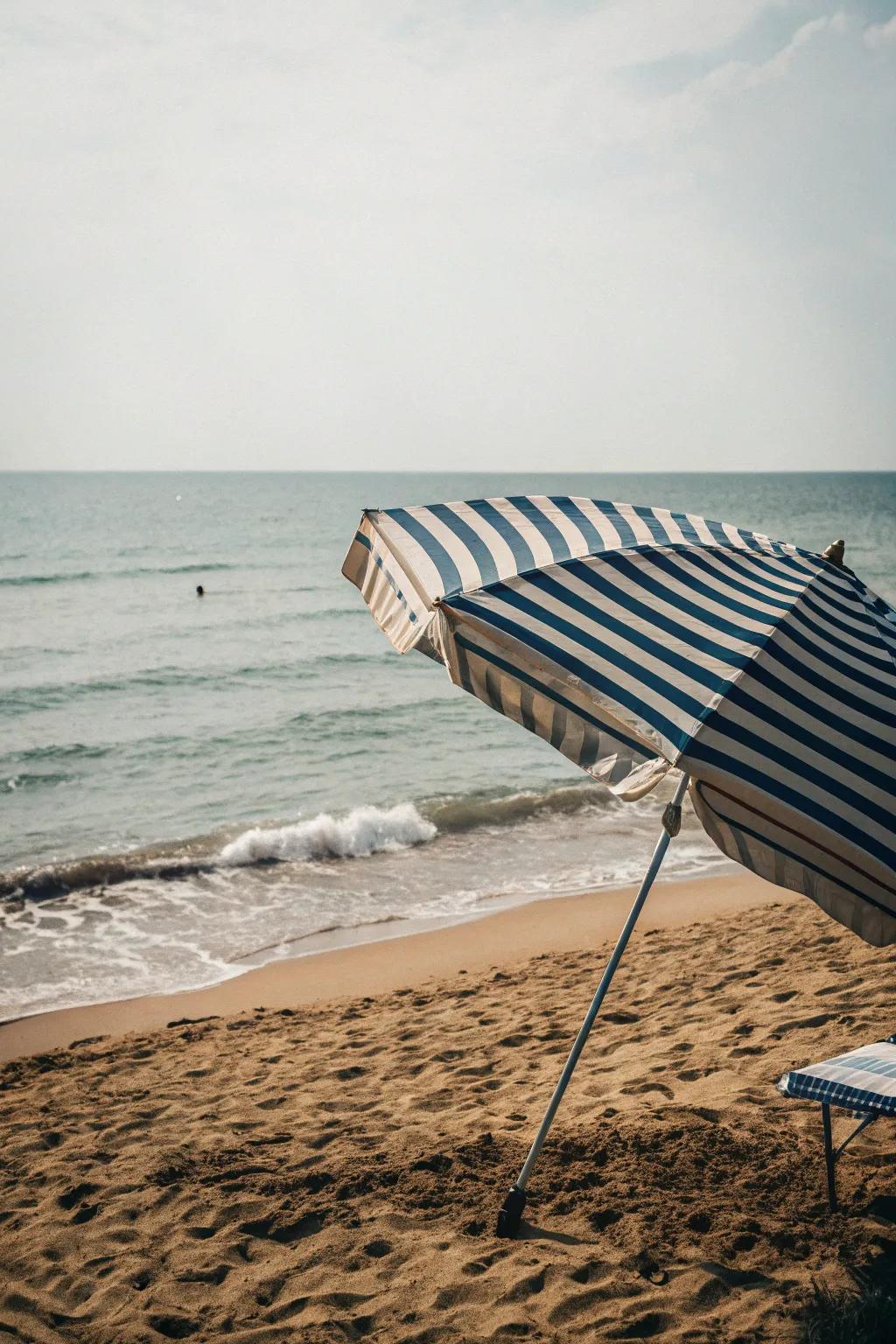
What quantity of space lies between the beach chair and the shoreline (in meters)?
4.00

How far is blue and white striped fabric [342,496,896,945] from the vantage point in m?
3.11

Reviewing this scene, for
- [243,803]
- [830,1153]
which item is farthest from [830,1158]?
[243,803]

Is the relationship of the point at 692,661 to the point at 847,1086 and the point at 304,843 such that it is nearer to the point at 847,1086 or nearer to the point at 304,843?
the point at 847,1086

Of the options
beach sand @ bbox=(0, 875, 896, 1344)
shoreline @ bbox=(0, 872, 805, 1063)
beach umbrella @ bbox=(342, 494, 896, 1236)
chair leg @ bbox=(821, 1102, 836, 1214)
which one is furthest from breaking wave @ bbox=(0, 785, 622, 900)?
chair leg @ bbox=(821, 1102, 836, 1214)

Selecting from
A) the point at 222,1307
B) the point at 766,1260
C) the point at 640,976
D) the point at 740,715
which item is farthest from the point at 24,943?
the point at 740,715

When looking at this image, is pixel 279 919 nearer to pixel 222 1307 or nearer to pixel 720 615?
pixel 222 1307

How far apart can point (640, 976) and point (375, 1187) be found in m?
3.50

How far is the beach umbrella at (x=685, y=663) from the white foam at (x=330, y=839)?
Answer: 7690 millimetres

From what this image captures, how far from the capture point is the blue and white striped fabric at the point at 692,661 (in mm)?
3113

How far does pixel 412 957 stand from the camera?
8688 millimetres

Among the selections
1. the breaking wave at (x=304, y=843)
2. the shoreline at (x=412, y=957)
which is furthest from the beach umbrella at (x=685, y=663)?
the breaking wave at (x=304, y=843)

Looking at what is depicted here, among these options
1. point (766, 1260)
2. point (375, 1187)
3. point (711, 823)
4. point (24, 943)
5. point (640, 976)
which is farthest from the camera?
point (24, 943)

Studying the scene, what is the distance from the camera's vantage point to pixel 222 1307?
369cm

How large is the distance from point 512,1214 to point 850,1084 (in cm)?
143
